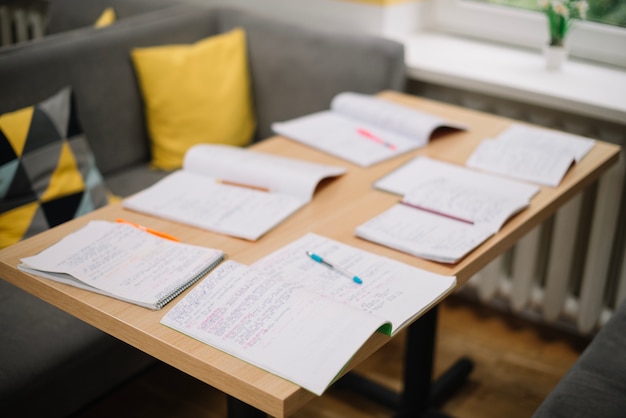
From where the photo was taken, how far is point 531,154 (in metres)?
1.77

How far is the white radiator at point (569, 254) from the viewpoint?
2.15m

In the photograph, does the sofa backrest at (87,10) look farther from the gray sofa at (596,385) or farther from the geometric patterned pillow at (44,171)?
the gray sofa at (596,385)

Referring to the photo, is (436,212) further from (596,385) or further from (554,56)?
(554,56)

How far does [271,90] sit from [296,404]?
1.62 m

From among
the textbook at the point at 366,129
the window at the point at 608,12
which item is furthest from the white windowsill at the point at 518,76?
the textbook at the point at 366,129

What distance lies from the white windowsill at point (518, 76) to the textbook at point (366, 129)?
0.31m

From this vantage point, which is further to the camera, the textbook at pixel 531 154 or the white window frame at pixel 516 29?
the white window frame at pixel 516 29

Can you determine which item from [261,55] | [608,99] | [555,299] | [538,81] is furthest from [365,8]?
[555,299]

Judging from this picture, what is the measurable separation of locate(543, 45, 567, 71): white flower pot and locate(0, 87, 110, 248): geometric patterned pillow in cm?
132

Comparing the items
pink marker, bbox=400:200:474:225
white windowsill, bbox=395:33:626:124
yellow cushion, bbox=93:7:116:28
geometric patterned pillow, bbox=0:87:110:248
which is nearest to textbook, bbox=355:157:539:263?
pink marker, bbox=400:200:474:225

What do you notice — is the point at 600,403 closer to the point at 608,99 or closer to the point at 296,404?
the point at 296,404

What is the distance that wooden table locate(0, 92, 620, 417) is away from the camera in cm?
108

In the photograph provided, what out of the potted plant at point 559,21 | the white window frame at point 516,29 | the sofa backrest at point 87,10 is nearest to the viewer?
the potted plant at point 559,21

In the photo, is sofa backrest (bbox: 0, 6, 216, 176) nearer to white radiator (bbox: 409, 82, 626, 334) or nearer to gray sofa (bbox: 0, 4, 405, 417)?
gray sofa (bbox: 0, 4, 405, 417)
